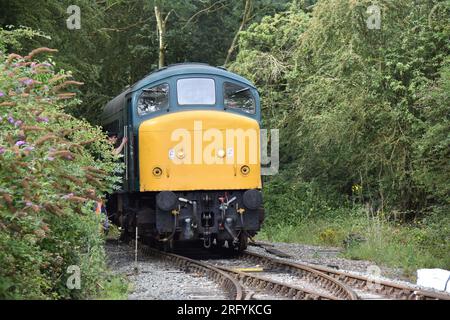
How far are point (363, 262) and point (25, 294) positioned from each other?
26.8 ft

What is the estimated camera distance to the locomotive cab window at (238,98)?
635 inches

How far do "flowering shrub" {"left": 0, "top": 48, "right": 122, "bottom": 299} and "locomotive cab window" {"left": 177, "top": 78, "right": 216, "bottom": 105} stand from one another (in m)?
4.05

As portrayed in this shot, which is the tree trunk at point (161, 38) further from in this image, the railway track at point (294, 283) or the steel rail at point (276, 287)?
the steel rail at point (276, 287)

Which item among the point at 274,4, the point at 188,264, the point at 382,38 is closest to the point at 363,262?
the point at 188,264

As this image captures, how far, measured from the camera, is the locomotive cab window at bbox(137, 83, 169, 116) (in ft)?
52.1

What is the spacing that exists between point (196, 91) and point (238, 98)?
0.87 meters

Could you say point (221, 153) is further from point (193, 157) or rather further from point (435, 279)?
point (435, 279)

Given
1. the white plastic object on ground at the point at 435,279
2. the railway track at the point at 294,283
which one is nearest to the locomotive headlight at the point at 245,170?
the railway track at the point at 294,283

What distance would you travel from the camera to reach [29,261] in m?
9.56

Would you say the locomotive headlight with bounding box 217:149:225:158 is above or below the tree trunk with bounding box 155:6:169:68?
below

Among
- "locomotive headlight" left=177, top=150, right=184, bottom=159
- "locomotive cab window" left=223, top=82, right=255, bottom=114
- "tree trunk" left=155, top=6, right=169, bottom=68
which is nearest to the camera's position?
"locomotive headlight" left=177, top=150, right=184, bottom=159

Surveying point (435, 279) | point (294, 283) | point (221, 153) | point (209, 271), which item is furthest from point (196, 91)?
point (435, 279)

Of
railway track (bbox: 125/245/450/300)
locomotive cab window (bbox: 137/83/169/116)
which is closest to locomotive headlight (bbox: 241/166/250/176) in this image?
railway track (bbox: 125/245/450/300)

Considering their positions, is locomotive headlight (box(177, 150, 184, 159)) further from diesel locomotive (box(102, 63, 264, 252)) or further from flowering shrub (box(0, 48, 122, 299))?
flowering shrub (box(0, 48, 122, 299))
